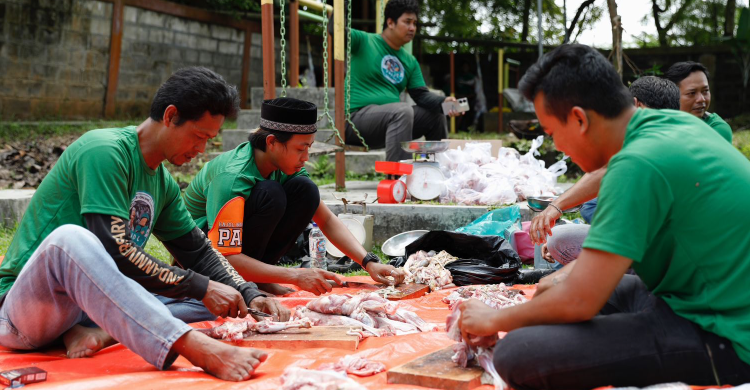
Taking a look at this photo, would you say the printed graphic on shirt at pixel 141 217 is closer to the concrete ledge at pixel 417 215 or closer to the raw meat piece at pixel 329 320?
the raw meat piece at pixel 329 320

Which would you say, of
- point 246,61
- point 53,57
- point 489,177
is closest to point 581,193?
point 489,177

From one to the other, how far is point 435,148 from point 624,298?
4096 millimetres

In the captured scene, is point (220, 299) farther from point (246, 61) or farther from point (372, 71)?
point (246, 61)

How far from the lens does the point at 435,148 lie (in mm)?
6680

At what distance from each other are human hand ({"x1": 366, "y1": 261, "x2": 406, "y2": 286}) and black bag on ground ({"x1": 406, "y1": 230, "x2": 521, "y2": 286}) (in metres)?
0.55

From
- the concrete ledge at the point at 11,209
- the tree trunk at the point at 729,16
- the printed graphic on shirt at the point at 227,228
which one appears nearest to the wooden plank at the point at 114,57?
the concrete ledge at the point at 11,209

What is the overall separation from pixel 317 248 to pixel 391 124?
258 centimetres

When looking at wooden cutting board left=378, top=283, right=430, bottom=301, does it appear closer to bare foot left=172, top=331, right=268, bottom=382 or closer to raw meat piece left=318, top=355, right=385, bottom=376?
raw meat piece left=318, top=355, right=385, bottom=376

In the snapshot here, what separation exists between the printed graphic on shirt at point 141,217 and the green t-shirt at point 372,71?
183 inches

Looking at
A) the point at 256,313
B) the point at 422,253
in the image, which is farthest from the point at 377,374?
the point at 422,253

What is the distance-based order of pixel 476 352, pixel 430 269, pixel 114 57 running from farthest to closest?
pixel 114 57, pixel 430 269, pixel 476 352

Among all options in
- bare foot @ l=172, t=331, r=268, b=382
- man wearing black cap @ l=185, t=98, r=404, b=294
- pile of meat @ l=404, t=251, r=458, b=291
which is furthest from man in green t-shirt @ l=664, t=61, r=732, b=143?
bare foot @ l=172, t=331, r=268, b=382

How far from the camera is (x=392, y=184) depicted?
6418mm

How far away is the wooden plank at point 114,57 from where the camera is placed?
473 inches
